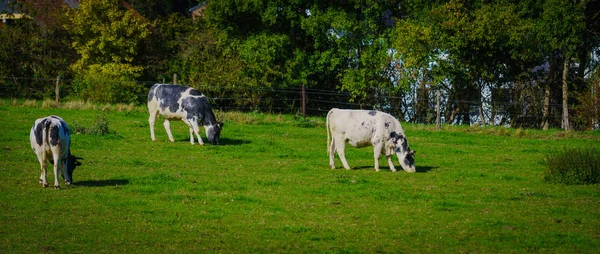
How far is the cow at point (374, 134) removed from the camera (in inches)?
790

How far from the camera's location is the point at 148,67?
142ft

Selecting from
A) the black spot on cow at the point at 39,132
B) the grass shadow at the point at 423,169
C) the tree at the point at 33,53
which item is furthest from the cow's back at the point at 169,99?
the tree at the point at 33,53

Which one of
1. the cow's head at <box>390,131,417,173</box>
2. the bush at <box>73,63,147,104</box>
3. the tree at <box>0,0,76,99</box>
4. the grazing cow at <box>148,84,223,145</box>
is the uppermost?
the tree at <box>0,0,76,99</box>

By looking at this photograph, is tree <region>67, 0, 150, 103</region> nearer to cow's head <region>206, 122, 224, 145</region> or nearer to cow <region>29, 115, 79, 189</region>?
cow's head <region>206, 122, 224, 145</region>

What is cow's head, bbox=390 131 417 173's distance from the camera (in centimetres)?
2005

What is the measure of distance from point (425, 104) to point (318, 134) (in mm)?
8590

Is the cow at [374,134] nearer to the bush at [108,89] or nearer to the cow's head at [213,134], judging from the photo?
the cow's head at [213,134]

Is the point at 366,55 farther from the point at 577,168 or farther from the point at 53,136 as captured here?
the point at 53,136

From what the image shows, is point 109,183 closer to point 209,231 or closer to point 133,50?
point 209,231

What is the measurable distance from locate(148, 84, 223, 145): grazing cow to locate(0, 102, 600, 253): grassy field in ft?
2.18

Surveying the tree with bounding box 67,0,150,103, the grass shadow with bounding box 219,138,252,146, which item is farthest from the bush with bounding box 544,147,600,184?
the tree with bounding box 67,0,150,103

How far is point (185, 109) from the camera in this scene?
25.2 m

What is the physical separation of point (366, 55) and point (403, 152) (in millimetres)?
17164

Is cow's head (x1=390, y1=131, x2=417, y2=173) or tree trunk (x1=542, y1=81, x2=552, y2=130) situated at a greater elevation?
tree trunk (x1=542, y1=81, x2=552, y2=130)
